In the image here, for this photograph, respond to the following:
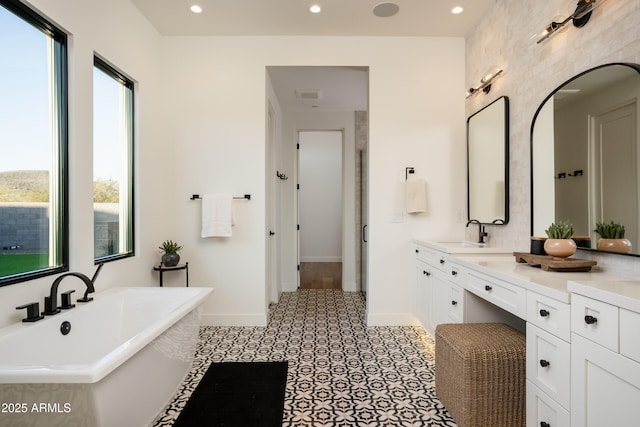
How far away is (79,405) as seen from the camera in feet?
4.16

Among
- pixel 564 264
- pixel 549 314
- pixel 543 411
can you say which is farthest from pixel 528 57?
pixel 543 411

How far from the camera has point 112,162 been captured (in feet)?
9.05

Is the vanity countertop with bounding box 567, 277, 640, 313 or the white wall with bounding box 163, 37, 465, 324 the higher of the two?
the white wall with bounding box 163, 37, 465, 324

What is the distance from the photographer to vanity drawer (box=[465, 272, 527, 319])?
168 centimetres

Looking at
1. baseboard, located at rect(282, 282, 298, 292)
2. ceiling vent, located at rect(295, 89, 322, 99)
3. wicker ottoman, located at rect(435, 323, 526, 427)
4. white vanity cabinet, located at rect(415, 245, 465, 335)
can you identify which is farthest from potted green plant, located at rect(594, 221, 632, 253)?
baseboard, located at rect(282, 282, 298, 292)

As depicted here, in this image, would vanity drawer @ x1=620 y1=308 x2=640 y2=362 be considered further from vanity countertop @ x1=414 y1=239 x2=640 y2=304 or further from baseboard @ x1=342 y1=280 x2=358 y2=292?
baseboard @ x1=342 y1=280 x2=358 y2=292

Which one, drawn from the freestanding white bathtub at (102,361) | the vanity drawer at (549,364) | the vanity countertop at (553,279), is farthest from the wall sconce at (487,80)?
the freestanding white bathtub at (102,361)

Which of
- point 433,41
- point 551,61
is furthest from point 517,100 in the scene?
point 433,41

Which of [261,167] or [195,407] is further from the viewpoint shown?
[261,167]

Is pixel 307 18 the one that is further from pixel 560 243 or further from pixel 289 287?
pixel 289 287

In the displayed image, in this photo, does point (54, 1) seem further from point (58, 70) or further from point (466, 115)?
point (466, 115)

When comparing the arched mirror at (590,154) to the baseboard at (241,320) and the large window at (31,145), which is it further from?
the large window at (31,145)

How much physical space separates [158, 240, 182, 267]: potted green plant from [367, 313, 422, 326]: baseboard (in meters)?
2.01

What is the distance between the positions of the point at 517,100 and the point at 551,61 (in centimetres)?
43
